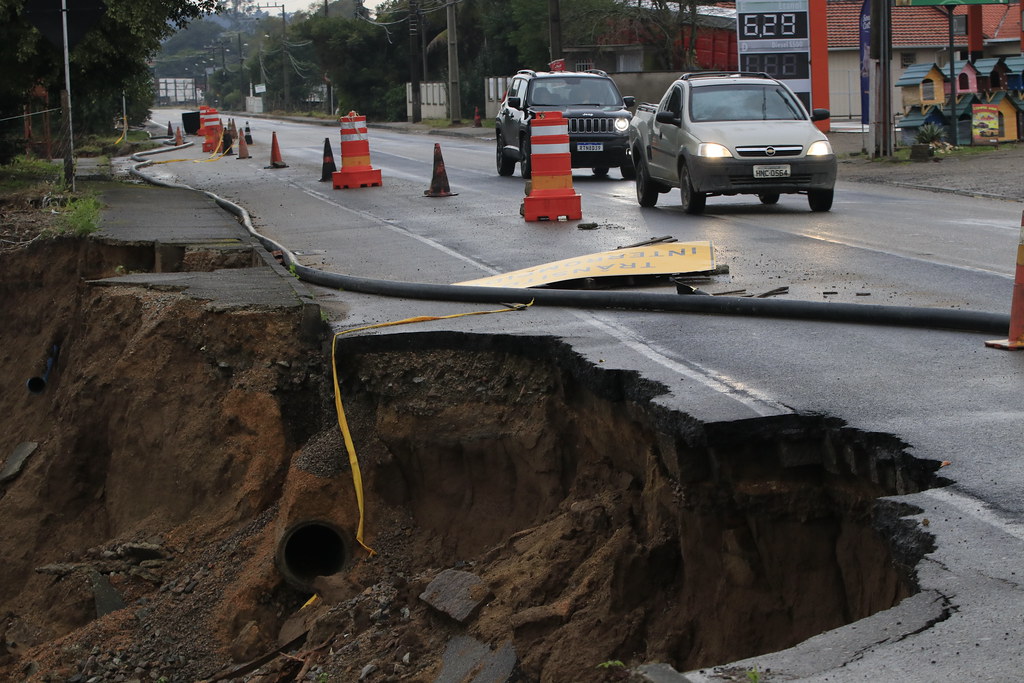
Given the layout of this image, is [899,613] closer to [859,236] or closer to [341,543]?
[341,543]

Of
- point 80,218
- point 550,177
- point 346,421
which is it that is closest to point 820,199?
point 550,177

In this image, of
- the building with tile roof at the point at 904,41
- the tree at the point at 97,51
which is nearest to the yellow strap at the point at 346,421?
the tree at the point at 97,51

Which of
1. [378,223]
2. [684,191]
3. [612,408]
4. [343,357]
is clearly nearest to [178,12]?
[378,223]

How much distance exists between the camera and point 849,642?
11.5ft

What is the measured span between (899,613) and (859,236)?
32.7 ft

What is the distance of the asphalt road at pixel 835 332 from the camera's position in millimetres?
3602

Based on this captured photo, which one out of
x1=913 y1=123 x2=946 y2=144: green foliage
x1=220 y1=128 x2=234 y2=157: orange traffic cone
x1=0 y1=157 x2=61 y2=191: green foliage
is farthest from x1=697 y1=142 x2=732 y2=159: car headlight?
x1=220 y1=128 x2=234 y2=157: orange traffic cone

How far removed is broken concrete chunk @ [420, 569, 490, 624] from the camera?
224 inches

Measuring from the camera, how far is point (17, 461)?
32.1 ft

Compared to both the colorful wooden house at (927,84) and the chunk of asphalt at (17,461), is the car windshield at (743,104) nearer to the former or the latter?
the chunk of asphalt at (17,461)

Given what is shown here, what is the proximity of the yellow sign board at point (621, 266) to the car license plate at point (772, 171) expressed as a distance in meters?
5.20

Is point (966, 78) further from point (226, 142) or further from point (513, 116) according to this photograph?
point (226, 142)

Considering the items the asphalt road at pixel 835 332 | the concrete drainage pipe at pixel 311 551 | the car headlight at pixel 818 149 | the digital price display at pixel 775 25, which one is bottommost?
the concrete drainage pipe at pixel 311 551

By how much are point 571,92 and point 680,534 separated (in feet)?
61.9
